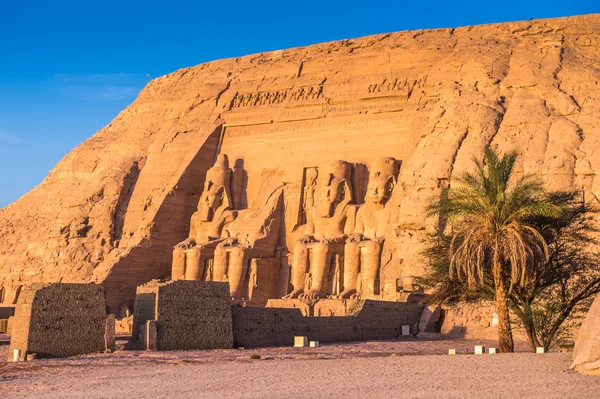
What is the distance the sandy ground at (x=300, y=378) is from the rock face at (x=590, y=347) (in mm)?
168

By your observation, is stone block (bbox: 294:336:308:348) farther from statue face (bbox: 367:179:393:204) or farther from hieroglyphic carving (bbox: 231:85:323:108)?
hieroglyphic carving (bbox: 231:85:323:108)

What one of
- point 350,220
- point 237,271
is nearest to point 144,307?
point 237,271

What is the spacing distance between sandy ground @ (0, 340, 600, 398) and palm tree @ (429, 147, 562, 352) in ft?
7.02

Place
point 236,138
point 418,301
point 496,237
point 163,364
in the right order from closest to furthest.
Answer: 1. point 163,364
2. point 496,237
3. point 418,301
4. point 236,138

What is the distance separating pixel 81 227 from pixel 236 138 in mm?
5972

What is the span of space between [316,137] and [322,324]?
10759 mm

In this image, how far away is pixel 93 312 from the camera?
16.8 meters

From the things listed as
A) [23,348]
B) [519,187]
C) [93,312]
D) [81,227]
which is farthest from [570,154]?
[81,227]

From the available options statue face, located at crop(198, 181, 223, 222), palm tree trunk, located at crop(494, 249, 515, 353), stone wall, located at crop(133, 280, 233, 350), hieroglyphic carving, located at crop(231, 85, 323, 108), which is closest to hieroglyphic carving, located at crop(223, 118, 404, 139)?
hieroglyphic carving, located at crop(231, 85, 323, 108)

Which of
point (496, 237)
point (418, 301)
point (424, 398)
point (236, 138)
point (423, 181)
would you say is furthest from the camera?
point (236, 138)

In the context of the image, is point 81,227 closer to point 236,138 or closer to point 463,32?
point 236,138

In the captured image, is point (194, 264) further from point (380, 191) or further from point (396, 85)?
point (396, 85)

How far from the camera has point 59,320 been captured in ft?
53.6

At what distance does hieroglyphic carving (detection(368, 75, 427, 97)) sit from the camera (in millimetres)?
28344
